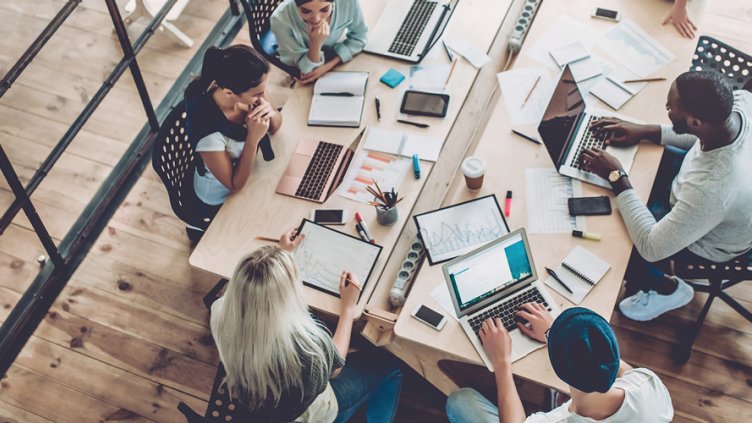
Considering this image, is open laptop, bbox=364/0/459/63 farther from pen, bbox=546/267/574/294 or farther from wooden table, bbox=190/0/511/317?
pen, bbox=546/267/574/294

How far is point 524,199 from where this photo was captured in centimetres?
275

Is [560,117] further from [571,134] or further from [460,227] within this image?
[460,227]

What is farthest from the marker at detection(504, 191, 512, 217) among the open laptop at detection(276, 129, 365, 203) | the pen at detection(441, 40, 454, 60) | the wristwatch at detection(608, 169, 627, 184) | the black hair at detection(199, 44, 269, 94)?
the black hair at detection(199, 44, 269, 94)

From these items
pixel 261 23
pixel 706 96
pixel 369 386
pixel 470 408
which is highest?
pixel 706 96

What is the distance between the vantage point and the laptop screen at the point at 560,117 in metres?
2.84

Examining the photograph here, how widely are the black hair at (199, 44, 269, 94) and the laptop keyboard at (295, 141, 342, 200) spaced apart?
15.3 inches

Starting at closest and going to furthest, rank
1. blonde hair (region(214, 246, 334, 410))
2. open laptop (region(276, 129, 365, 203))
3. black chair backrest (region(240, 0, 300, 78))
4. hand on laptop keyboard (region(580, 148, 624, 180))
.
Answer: blonde hair (region(214, 246, 334, 410)) → hand on laptop keyboard (region(580, 148, 624, 180)) → open laptop (region(276, 129, 365, 203)) → black chair backrest (region(240, 0, 300, 78))

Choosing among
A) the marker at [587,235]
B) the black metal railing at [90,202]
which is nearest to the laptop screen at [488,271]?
the marker at [587,235]

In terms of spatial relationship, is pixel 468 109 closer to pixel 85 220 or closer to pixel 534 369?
pixel 534 369

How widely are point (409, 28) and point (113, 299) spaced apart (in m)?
1.92

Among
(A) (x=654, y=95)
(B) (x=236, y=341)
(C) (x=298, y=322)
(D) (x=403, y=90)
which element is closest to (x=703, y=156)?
(A) (x=654, y=95)

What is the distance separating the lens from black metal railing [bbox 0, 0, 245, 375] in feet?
10.8

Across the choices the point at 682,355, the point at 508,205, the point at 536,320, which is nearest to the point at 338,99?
the point at 508,205

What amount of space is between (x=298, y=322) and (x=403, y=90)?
1.29 meters
